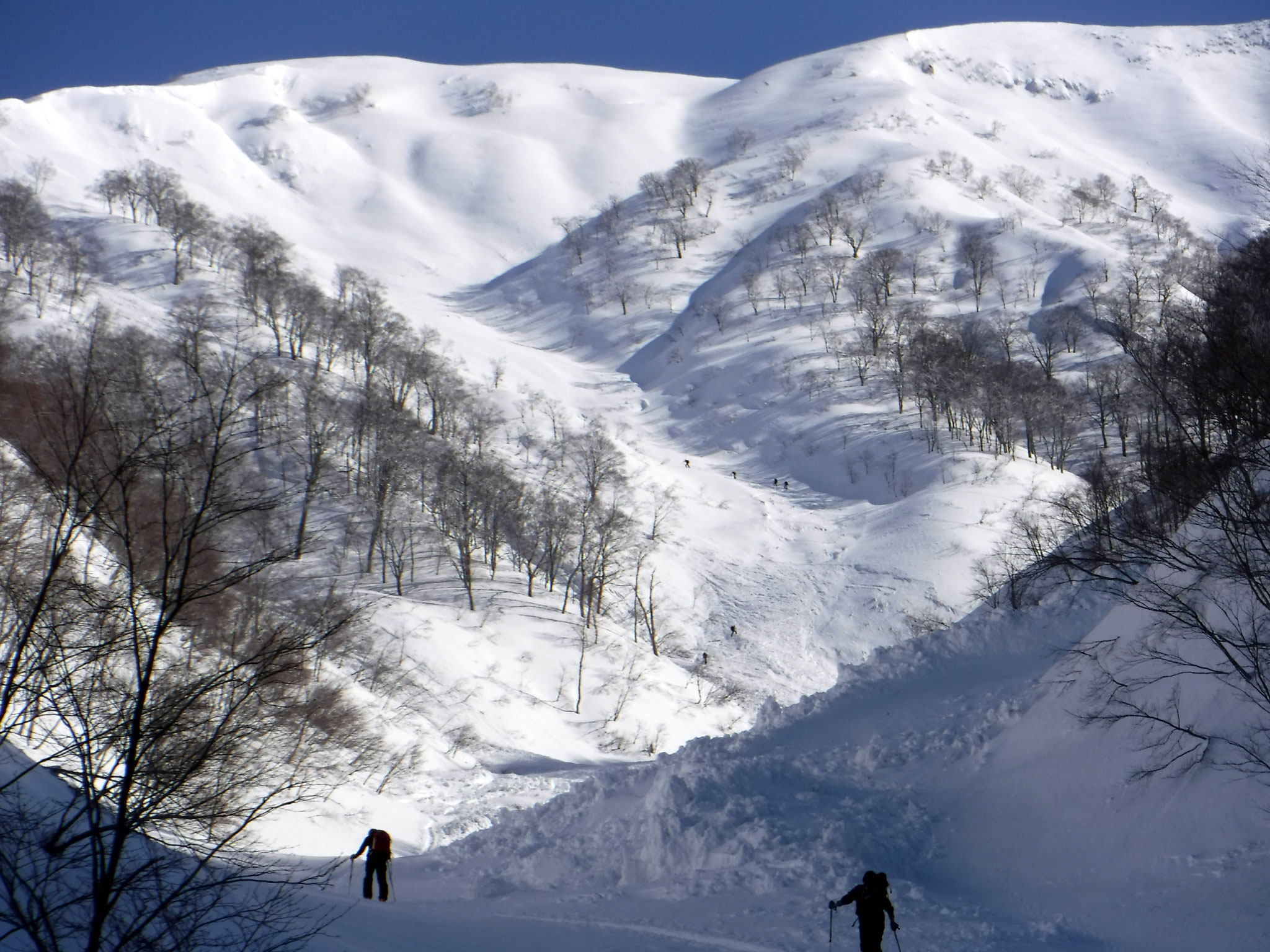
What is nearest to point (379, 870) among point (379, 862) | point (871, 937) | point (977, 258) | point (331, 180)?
point (379, 862)

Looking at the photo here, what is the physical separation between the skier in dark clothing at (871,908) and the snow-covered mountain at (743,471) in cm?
239

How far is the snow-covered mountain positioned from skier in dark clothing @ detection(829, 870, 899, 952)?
94.2 inches

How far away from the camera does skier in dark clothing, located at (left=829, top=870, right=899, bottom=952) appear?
31.6 feet

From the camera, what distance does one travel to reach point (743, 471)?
81.5m

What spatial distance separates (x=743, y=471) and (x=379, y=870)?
2742 inches

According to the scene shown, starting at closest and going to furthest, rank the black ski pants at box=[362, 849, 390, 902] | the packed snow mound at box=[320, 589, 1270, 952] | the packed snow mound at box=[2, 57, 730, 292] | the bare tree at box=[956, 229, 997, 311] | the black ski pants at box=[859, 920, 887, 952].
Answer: the black ski pants at box=[859, 920, 887, 952] < the packed snow mound at box=[320, 589, 1270, 952] < the black ski pants at box=[362, 849, 390, 902] < the bare tree at box=[956, 229, 997, 311] < the packed snow mound at box=[2, 57, 730, 292]

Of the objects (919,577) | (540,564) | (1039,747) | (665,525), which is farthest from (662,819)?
(665,525)

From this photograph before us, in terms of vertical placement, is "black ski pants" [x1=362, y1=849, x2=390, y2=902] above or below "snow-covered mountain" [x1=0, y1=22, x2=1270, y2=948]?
below

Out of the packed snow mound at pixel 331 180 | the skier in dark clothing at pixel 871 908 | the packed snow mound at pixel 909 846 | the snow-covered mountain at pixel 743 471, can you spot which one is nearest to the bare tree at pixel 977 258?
the snow-covered mountain at pixel 743 471

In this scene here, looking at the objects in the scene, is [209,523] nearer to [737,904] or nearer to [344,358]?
[737,904]

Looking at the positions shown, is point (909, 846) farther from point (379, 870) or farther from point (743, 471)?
point (743, 471)

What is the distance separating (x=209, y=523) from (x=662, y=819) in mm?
11494

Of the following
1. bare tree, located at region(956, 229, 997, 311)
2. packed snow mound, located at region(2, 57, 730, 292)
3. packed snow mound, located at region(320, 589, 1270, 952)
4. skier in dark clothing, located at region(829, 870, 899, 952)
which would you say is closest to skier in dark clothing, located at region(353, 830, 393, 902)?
packed snow mound, located at region(320, 589, 1270, 952)

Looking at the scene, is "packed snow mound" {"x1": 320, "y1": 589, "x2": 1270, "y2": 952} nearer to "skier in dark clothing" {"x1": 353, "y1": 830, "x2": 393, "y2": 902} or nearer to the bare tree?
"skier in dark clothing" {"x1": 353, "y1": 830, "x2": 393, "y2": 902}
